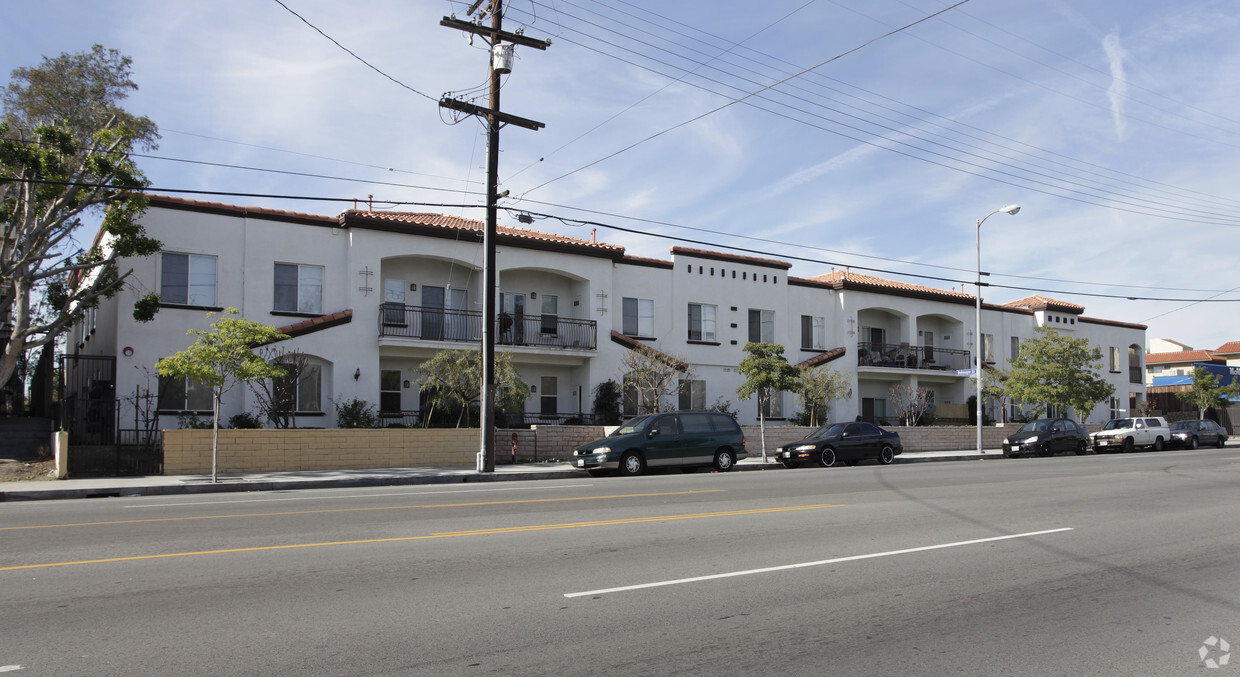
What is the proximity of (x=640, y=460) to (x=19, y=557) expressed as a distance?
13.7 m

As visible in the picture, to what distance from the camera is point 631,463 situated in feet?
66.9

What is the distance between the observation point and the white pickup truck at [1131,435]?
3381 centimetres

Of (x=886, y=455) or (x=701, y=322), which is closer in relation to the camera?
(x=886, y=455)

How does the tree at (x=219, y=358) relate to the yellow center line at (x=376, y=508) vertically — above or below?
above

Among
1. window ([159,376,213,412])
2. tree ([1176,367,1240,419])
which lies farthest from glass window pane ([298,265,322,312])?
tree ([1176,367,1240,419])

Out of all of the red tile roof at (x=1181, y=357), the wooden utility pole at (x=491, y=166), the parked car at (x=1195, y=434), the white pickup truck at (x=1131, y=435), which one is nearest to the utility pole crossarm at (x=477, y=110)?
the wooden utility pole at (x=491, y=166)

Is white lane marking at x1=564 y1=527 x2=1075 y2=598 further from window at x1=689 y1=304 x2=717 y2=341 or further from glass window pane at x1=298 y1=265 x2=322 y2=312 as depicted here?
window at x1=689 y1=304 x2=717 y2=341

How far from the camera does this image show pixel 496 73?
21.7 m

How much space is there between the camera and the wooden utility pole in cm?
2089

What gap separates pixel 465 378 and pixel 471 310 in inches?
189

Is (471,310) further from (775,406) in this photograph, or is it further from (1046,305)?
(1046,305)

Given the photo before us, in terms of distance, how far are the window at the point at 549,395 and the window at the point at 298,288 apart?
8206 millimetres

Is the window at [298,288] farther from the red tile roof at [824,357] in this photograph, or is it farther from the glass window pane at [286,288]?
the red tile roof at [824,357]

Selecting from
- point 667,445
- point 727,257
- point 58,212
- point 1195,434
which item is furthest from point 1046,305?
point 58,212
